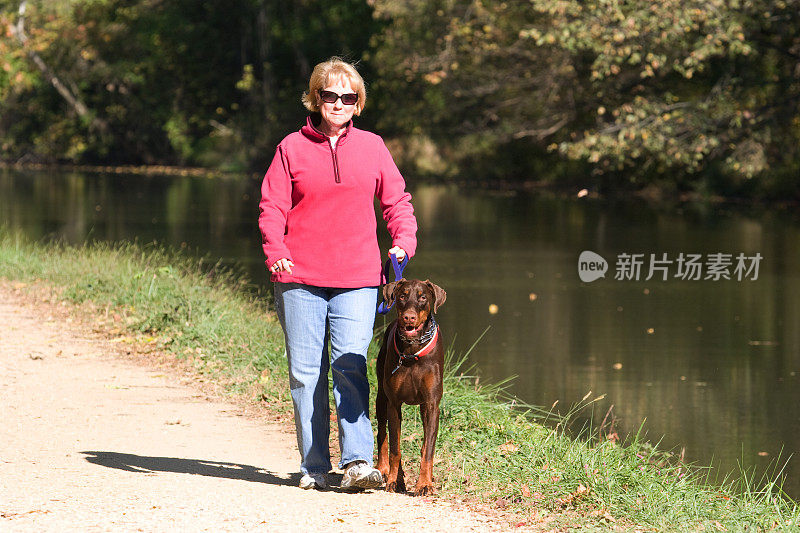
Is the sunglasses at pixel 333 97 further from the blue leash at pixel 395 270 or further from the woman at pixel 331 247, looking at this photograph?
the blue leash at pixel 395 270

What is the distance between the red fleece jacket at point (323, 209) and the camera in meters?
6.04

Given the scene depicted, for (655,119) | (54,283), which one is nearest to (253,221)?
(655,119)

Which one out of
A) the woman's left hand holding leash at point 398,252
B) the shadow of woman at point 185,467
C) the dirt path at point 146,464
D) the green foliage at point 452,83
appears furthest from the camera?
the green foliage at point 452,83

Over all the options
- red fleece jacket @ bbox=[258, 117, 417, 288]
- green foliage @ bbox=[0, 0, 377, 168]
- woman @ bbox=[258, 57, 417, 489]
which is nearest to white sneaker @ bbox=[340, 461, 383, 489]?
woman @ bbox=[258, 57, 417, 489]

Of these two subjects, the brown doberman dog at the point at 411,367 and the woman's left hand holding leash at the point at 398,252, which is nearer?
the brown doberman dog at the point at 411,367

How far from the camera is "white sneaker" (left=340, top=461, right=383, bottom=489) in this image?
606 centimetres

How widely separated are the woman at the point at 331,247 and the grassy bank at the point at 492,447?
2.05 ft

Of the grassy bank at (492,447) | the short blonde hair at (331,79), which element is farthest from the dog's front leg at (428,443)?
the short blonde hair at (331,79)

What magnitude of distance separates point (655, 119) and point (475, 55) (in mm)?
12765

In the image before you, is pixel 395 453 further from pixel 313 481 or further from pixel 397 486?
pixel 313 481

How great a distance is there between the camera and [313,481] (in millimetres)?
6305

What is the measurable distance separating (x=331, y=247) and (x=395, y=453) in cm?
97

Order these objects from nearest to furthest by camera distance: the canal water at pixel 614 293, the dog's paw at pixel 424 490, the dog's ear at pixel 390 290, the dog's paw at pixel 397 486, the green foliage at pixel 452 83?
1. the dog's ear at pixel 390 290
2. the dog's paw at pixel 424 490
3. the dog's paw at pixel 397 486
4. the canal water at pixel 614 293
5. the green foliage at pixel 452 83

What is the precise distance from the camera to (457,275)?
60.5ft
